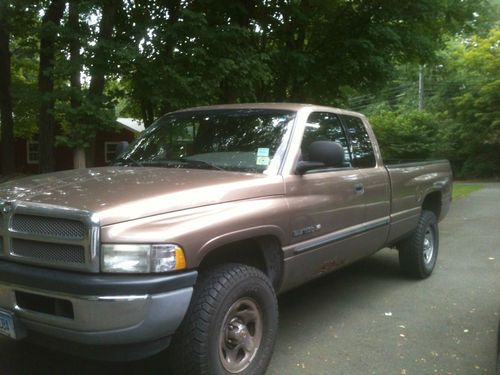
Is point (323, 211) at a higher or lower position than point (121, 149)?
lower

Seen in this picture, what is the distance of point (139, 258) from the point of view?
110 inches

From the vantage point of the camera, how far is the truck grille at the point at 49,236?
2756 millimetres

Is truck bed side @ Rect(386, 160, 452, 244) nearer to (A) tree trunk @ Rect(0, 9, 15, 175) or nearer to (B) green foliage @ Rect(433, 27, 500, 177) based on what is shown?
(A) tree trunk @ Rect(0, 9, 15, 175)

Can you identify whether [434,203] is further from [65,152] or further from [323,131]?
[65,152]

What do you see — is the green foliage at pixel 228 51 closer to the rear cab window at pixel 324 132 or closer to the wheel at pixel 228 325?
the rear cab window at pixel 324 132

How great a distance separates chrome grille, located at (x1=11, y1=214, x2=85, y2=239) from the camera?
2.81m

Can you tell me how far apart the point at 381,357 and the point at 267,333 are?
1035mm

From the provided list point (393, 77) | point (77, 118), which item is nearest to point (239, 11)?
point (77, 118)

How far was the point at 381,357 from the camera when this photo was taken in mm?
4031

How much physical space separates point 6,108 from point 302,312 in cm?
1563

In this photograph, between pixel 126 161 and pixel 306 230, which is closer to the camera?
pixel 306 230

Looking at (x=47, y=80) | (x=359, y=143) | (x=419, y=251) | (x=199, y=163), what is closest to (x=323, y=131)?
(x=359, y=143)

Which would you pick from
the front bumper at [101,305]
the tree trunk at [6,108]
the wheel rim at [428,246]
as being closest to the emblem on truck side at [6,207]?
the front bumper at [101,305]

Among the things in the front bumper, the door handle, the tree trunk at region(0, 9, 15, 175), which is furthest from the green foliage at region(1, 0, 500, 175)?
the front bumper
